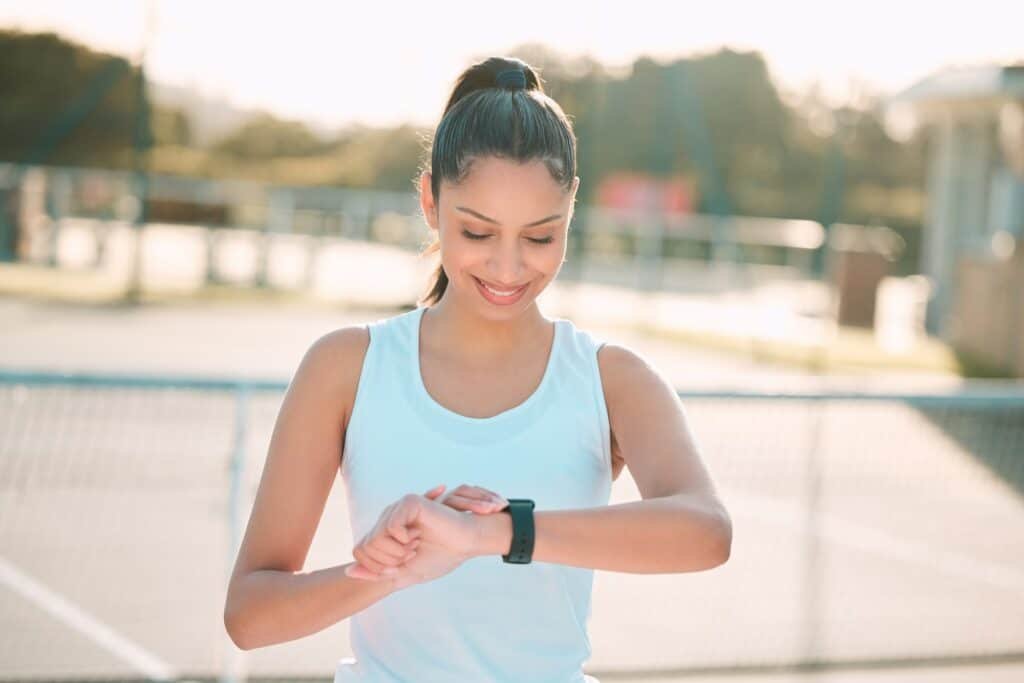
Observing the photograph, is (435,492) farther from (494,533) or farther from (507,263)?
(507,263)

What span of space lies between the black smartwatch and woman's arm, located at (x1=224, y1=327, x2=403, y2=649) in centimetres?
20

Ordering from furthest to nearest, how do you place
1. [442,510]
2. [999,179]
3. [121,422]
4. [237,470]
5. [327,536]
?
[999,179]
[121,422]
[327,536]
[237,470]
[442,510]

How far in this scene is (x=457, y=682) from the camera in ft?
6.89

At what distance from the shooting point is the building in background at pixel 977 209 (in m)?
17.1

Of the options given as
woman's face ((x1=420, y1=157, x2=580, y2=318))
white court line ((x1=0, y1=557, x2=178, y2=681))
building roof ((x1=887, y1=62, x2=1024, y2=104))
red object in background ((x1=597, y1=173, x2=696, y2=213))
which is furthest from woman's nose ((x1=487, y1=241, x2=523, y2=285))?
red object in background ((x1=597, y1=173, x2=696, y2=213))

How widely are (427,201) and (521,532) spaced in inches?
26.5

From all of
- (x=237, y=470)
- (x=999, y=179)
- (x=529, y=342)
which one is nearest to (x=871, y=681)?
(x=237, y=470)

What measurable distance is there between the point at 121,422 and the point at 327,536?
4135 millimetres

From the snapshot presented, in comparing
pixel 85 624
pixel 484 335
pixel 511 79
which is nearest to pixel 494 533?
pixel 484 335

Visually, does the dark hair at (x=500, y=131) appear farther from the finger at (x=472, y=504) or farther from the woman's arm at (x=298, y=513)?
the finger at (x=472, y=504)

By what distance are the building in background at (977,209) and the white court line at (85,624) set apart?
12874mm

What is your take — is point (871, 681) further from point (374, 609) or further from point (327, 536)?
point (374, 609)

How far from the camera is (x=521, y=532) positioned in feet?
6.28

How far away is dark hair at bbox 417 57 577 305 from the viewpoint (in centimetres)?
215
